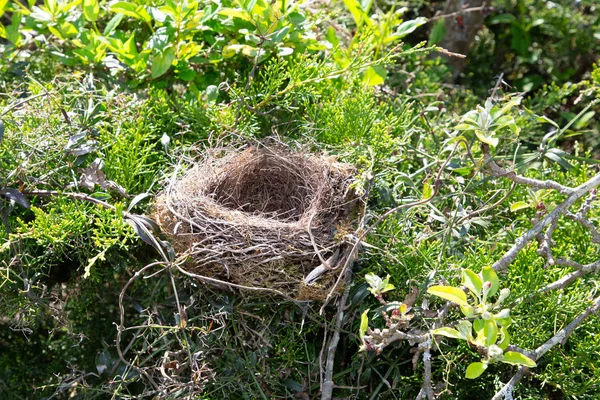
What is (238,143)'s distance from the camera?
5.59 ft

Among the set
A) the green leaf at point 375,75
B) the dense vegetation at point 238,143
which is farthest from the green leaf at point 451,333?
the green leaf at point 375,75

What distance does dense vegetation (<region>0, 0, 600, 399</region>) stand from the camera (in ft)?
4.76

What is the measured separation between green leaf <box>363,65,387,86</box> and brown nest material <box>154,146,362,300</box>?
0.85ft

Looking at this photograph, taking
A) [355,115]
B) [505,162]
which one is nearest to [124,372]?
[355,115]

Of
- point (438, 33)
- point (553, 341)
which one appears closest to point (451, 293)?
point (553, 341)

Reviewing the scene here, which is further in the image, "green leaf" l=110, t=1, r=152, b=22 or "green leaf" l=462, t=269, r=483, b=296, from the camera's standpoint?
"green leaf" l=110, t=1, r=152, b=22

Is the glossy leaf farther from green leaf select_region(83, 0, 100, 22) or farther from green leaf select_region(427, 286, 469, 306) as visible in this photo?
green leaf select_region(427, 286, 469, 306)

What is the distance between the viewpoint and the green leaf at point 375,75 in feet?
5.70

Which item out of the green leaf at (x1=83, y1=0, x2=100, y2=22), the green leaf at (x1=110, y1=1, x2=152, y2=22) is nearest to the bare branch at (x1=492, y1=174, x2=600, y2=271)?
the green leaf at (x1=110, y1=1, x2=152, y2=22)

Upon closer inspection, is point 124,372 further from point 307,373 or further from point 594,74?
point 594,74

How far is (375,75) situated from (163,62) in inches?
19.9

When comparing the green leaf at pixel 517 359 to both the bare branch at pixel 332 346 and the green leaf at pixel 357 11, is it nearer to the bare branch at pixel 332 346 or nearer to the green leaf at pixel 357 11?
the bare branch at pixel 332 346

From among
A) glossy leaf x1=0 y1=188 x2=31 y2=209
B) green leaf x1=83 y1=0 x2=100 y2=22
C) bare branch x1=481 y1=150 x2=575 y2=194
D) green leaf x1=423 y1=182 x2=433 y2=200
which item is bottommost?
glossy leaf x1=0 y1=188 x2=31 y2=209

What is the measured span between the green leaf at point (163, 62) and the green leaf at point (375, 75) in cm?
47
